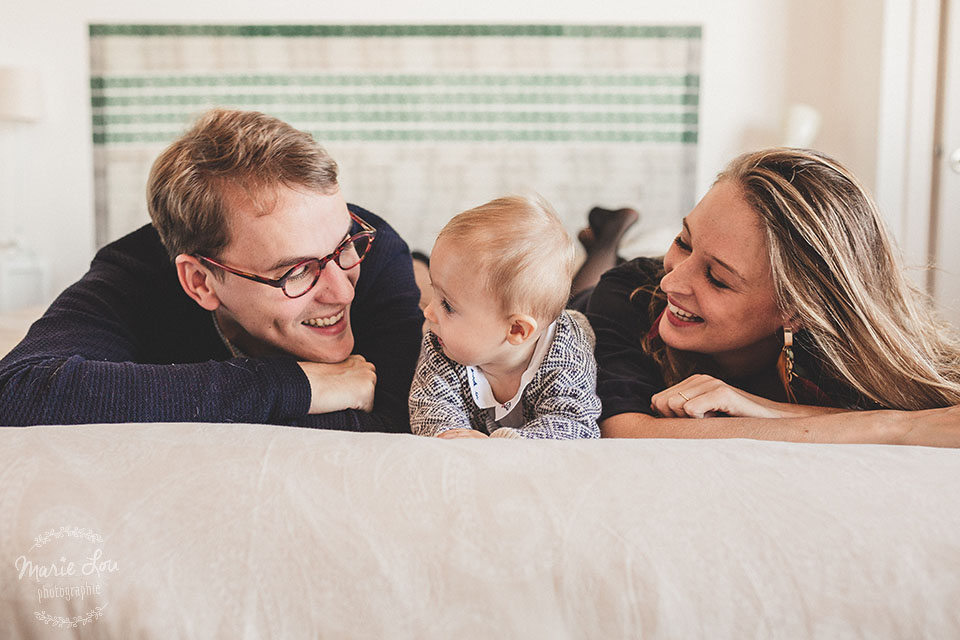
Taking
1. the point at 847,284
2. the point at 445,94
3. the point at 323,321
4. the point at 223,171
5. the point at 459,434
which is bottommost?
the point at 459,434

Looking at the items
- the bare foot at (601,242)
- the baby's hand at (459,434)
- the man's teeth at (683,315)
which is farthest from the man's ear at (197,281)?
the bare foot at (601,242)

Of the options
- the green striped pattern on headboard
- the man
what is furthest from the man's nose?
the green striped pattern on headboard

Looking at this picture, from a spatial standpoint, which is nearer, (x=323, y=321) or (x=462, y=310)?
(x=462, y=310)

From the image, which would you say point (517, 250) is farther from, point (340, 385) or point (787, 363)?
point (787, 363)

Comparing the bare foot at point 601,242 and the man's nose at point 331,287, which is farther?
the bare foot at point 601,242

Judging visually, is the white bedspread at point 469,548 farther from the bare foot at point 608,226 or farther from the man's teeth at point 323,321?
the bare foot at point 608,226

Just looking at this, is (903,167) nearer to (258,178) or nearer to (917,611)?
(258,178)

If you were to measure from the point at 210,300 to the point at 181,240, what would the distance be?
12 centimetres

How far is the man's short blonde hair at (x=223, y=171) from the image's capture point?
4.58 ft

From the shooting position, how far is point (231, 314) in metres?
1.55

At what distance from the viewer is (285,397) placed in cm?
128

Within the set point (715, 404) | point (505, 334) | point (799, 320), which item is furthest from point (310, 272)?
point (799, 320)

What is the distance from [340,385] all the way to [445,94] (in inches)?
128

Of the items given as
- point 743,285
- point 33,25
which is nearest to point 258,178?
point 743,285
